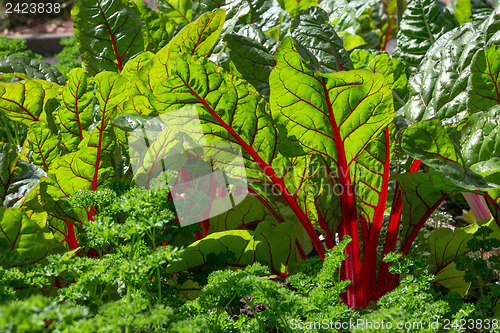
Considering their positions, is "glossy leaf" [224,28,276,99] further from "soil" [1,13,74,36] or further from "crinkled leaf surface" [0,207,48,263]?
"soil" [1,13,74,36]

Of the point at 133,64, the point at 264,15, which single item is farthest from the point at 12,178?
the point at 264,15

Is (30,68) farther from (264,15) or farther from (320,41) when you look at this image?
(320,41)

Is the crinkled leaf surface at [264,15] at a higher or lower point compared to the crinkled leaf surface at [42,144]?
higher

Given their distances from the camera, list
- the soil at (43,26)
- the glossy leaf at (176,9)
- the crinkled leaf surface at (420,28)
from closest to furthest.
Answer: the crinkled leaf surface at (420,28), the glossy leaf at (176,9), the soil at (43,26)

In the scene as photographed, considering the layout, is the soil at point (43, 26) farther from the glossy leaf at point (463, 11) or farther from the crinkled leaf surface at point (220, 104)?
the crinkled leaf surface at point (220, 104)

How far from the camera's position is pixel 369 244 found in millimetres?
1320

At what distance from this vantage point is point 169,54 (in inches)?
48.5

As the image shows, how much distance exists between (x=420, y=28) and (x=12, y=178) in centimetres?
154

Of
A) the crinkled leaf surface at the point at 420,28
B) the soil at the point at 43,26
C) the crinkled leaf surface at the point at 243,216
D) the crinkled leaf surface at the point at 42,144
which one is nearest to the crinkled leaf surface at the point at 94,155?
the crinkled leaf surface at the point at 42,144

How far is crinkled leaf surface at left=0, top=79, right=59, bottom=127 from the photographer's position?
4.76 ft

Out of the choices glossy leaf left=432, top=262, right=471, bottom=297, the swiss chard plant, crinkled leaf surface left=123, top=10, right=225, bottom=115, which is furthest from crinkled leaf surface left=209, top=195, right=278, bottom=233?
glossy leaf left=432, top=262, right=471, bottom=297

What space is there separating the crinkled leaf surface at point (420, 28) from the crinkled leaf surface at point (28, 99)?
132 centimetres

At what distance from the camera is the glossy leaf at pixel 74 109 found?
4.46 ft

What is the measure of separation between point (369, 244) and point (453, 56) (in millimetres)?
633
